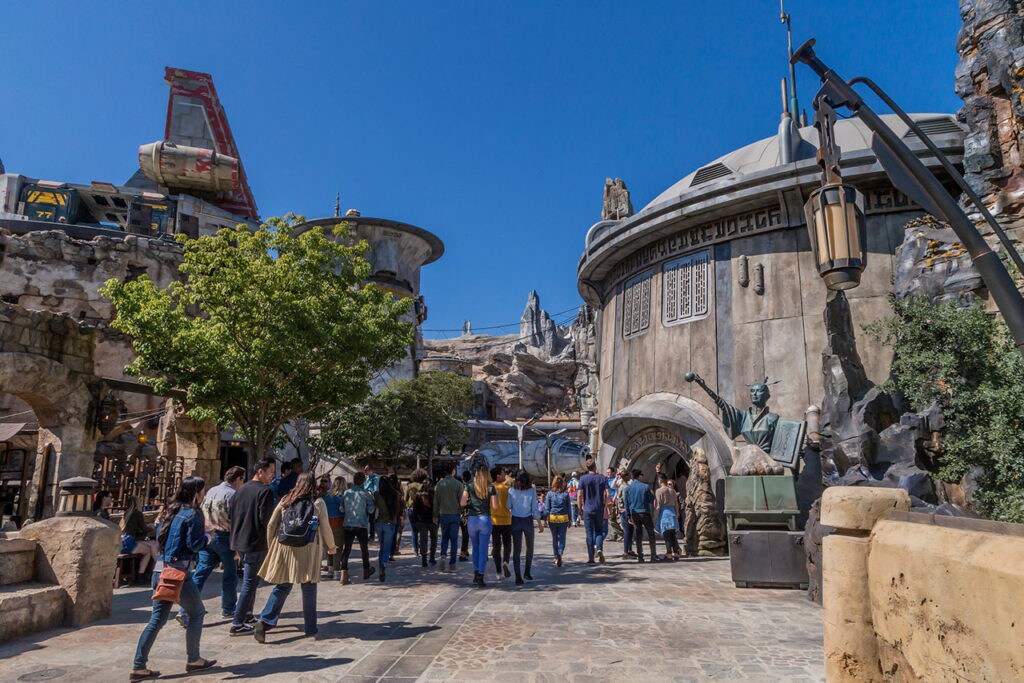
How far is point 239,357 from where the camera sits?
1060 cm

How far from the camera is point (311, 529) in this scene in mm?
6207

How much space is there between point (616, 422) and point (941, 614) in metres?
14.7

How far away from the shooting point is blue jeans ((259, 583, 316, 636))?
6.14 metres

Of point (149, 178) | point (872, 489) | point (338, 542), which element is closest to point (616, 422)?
point (338, 542)

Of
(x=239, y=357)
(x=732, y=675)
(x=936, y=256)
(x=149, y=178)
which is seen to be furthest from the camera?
(x=149, y=178)

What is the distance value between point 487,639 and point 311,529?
6.59 feet

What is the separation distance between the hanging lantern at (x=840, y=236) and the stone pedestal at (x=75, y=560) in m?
7.61

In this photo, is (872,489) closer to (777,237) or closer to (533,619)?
(533,619)

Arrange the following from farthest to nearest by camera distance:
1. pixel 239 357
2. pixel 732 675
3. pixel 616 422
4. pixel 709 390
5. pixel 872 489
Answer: pixel 616 422 → pixel 709 390 → pixel 239 357 → pixel 732 675 → pixel 872 489

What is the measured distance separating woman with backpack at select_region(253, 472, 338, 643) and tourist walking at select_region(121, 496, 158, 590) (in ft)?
14.6

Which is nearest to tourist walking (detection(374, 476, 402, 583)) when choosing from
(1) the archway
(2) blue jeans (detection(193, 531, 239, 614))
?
(2) blue jeans (detection(193, 531, 239, 614))

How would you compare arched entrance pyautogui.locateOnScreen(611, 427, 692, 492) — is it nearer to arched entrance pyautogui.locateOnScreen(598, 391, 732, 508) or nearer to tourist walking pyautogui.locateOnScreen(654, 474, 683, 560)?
arched entrance pyautogui.locateOnScreen(598, 391, 732, 508)

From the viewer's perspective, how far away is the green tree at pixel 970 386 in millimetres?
8930

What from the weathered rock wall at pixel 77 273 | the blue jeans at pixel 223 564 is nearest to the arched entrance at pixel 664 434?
the blue jeans at pixel 223 564
